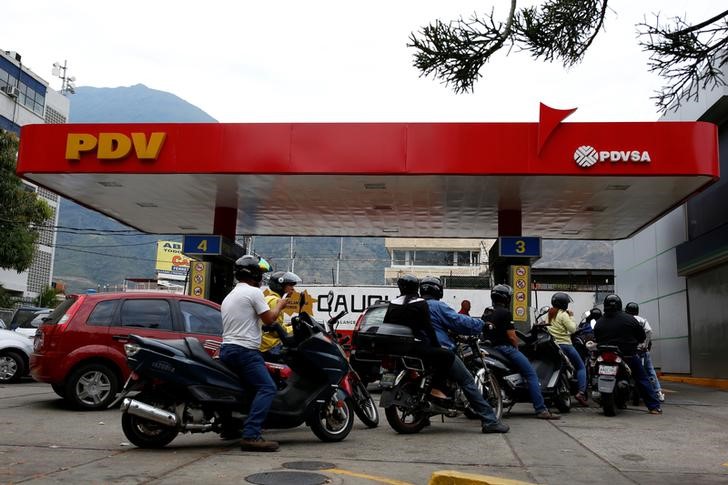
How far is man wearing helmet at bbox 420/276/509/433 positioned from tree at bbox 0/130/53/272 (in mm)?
23583

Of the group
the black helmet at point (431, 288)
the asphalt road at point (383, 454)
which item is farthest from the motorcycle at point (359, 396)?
the black helmet at point (431, 288)

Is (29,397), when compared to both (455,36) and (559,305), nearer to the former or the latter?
(559,305)

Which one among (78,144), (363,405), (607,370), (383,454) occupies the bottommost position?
(383,454)

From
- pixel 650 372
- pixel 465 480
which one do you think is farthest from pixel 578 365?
pixel 465 480

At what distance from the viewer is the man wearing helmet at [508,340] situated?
8477mm

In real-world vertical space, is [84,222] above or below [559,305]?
above

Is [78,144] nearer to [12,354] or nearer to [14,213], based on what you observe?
[12,354]

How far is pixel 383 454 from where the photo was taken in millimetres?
6086

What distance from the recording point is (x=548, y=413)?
8.88 meters

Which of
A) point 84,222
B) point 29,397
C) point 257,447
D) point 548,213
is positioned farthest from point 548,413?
point 84,222

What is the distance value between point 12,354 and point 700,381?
50.5 ft

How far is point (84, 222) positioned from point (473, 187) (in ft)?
498

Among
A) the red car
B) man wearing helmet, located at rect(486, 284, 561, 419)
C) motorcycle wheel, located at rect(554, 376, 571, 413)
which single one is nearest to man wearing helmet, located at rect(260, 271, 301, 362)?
the red car

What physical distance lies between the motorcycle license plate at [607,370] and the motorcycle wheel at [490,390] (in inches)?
79.6
